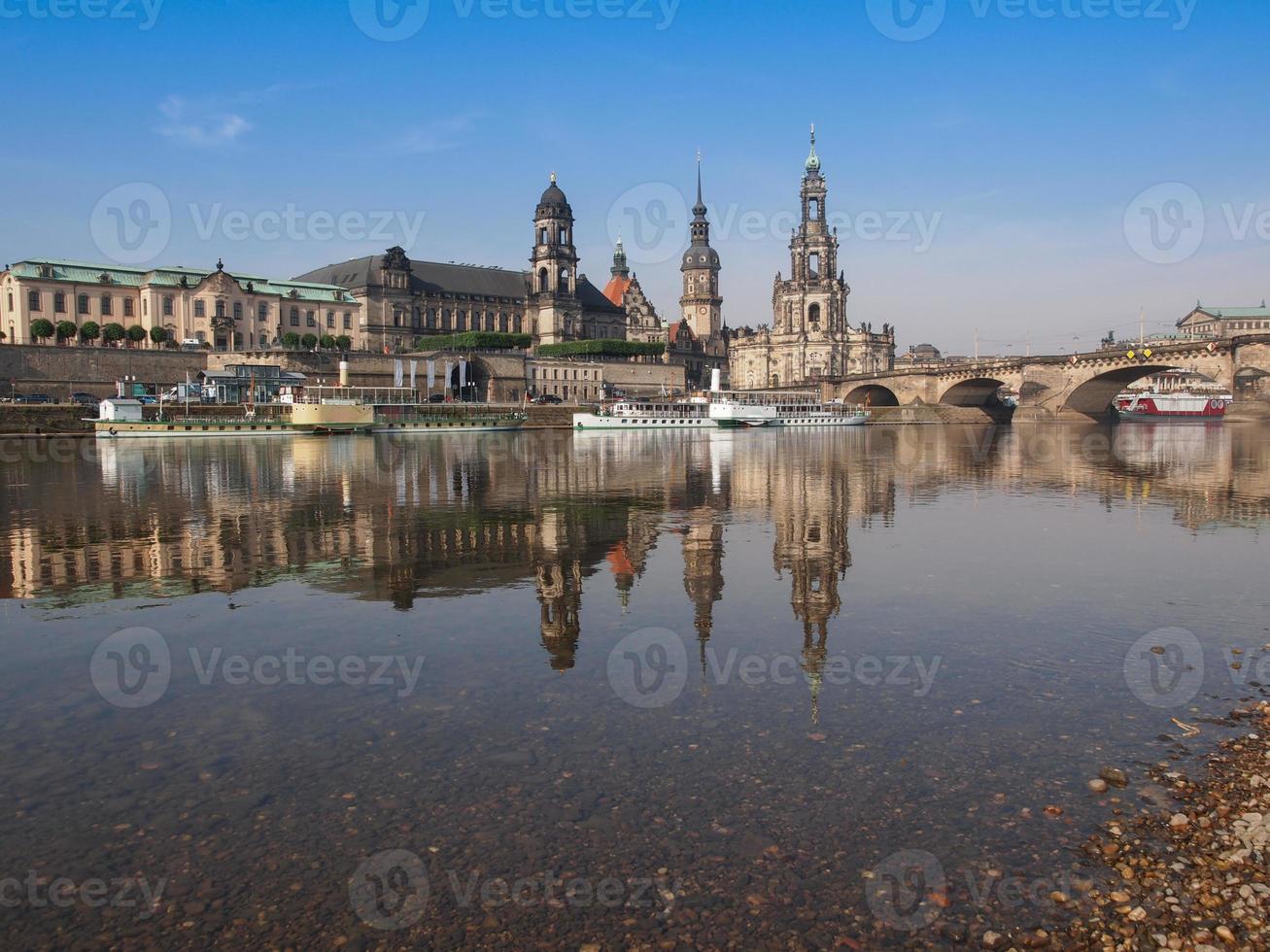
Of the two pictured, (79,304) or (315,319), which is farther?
(315,319)

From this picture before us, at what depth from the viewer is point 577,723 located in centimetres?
703

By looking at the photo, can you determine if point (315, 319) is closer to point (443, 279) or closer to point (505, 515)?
point (443, 279)

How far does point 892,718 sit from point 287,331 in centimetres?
10221

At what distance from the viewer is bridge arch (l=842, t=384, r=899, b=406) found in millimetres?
110812

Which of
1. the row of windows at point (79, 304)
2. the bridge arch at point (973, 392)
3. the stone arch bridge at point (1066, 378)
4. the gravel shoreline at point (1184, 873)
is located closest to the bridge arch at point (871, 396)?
the stone arch bridge at point (1066, 378)

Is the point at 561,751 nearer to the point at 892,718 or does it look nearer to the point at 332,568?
the point at 892,718

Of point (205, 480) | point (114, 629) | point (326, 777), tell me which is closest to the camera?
point (326, 777)

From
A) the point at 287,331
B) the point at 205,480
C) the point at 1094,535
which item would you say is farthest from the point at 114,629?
the point at 287,331

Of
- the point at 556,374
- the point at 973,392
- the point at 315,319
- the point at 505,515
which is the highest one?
the point at 315,319

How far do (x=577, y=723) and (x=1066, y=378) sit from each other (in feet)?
285

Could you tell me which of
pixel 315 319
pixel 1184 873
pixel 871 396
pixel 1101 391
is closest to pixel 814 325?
pixel 871 396

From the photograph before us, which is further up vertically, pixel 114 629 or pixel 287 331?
pixel 287 331

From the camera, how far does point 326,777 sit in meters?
6.11

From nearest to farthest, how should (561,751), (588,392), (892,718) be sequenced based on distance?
1. (561,751)
2. (892,718)
3. (588,392)
